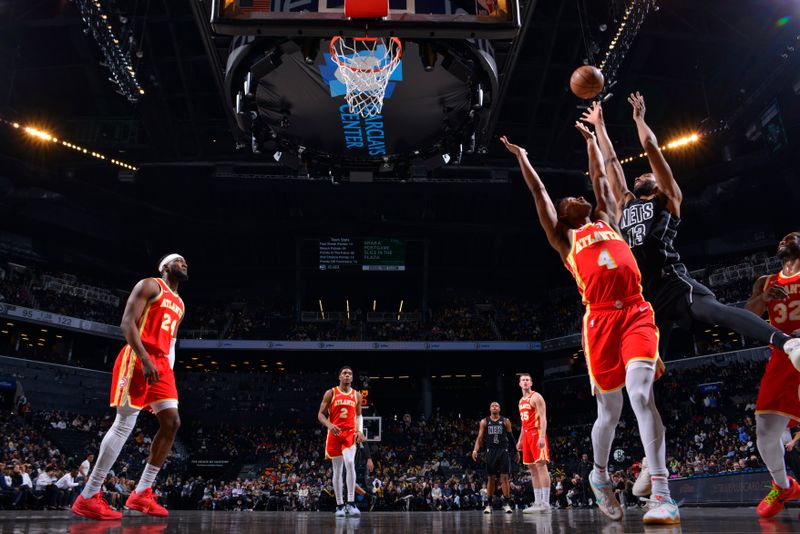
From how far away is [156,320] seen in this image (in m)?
5.80

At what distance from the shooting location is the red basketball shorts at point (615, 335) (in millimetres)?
4016

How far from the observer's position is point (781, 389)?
494cm

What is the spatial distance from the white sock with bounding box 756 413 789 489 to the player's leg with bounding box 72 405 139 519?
529 centimetres

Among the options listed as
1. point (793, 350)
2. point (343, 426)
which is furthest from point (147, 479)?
point (793, 350)

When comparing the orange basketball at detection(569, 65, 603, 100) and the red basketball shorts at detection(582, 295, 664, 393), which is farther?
the orange basketball at detection(569, 65, 603, 100)

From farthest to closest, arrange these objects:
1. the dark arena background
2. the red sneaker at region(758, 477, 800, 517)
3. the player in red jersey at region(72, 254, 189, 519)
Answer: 1. the dark arena background
2. the player in red jersey at region(72, 254, 189, 519)
3. the red sneaker at region(758, 477, 800, 517)

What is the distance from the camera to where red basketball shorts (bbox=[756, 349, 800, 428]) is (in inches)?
192

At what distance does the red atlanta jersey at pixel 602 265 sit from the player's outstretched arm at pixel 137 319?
368 cm

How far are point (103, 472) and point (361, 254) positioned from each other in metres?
26.8

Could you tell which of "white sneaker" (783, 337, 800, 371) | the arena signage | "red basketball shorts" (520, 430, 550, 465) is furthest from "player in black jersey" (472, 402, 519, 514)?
the arena signage

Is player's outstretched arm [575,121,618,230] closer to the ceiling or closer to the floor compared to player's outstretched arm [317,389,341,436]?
closer to the ceiling

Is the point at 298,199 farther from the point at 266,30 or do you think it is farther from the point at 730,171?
the point at 266,30

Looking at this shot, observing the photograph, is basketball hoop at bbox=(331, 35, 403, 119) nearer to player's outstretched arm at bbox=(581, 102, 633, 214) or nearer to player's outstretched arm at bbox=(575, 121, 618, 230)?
player's outstretched arm at bbox=(581, 102, 633, 214)

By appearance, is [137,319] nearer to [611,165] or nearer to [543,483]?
[611,165]
